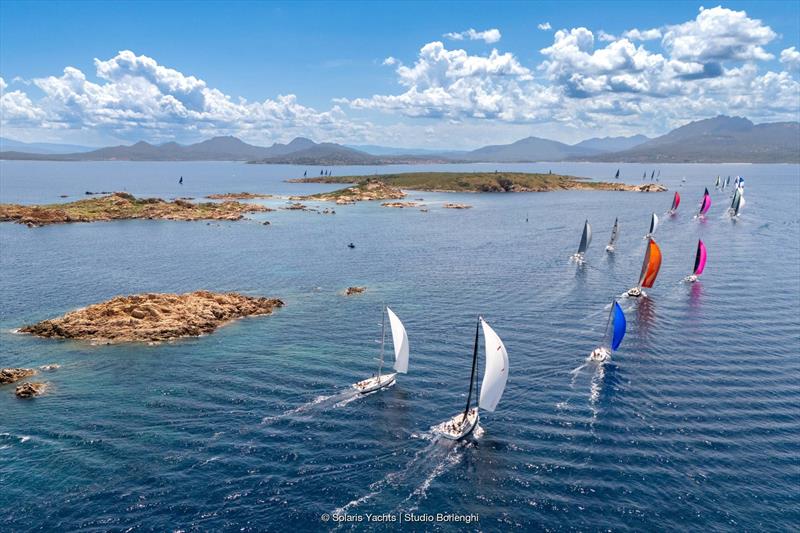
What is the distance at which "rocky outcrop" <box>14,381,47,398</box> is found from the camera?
5309 cm

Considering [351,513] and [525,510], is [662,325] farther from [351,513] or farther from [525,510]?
[351,513]

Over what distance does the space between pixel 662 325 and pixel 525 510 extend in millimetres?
49641

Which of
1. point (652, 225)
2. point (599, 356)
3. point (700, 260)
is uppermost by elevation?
point (652, 225)

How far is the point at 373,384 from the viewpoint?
54.9 meters

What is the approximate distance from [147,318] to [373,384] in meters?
37.7

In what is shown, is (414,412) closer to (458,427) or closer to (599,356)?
(458,427)

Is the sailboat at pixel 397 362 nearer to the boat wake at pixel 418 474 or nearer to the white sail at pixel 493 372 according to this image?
the boat wake at pixel 418 474

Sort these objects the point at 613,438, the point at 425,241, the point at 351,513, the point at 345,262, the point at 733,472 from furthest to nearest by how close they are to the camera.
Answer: the point at 425,241
the point at 345,262
the point at 613,438
the point at 733,472
the point at 351,513

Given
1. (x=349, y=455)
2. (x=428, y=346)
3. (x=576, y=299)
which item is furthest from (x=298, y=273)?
(x=349, y=455)

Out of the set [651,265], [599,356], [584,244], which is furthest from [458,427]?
[584,244]

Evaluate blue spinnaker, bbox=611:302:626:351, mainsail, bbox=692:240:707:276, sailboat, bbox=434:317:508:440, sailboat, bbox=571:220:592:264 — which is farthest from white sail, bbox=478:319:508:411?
sailboat, bbox=571:220:592:264

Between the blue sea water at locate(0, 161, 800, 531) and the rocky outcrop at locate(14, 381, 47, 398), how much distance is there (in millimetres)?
1129

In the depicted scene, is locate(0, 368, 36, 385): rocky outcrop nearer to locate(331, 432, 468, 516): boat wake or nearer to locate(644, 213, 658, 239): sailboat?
locate(331, 432, 468, 516): boat wake

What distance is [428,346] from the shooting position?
221 ft
